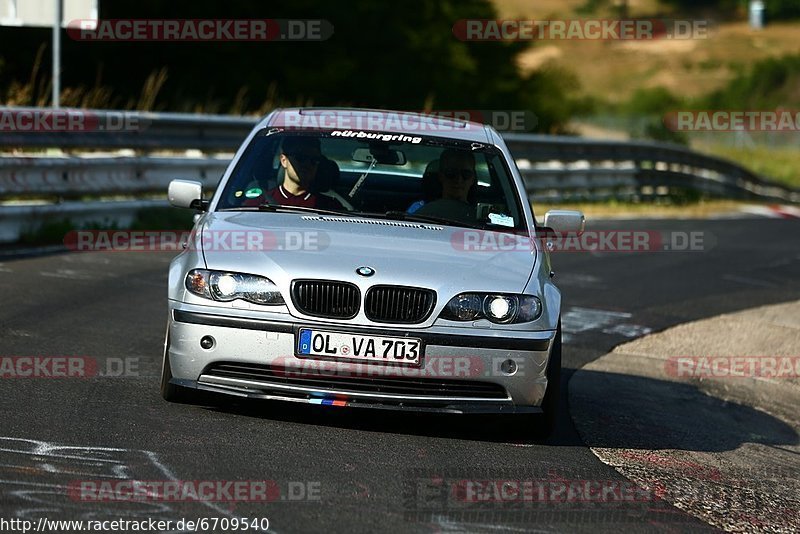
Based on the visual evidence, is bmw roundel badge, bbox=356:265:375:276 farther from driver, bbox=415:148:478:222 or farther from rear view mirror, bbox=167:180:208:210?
rear view mirror, bbox=167:180:208:210

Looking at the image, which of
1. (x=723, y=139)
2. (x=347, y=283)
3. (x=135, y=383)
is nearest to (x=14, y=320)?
(x=135, y=383)

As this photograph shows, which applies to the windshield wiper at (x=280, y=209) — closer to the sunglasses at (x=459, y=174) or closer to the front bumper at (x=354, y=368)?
the sunglasses at (x=459, y=174)

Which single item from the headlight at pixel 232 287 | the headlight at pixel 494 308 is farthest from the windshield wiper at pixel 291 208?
the headlight at pixel 494 308

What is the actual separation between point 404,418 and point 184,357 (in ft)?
3.97

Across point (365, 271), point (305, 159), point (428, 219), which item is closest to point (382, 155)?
point (305, 159)

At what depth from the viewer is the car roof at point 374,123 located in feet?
26.5

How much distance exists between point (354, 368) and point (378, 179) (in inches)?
73.2

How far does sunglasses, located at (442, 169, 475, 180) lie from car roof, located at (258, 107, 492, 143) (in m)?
0.36

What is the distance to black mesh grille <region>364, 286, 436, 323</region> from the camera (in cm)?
642

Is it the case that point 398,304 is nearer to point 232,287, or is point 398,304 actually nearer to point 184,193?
point 232,287

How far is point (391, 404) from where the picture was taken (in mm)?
6449

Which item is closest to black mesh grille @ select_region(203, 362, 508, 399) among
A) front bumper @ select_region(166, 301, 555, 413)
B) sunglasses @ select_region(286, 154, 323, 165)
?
front bumper @ select_region(166, 301, 555, 413)

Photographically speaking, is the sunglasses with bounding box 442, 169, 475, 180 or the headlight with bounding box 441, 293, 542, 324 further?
the sunglasses with bounding box 442, 169, 475, 180

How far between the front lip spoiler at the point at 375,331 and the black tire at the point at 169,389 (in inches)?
10.2
